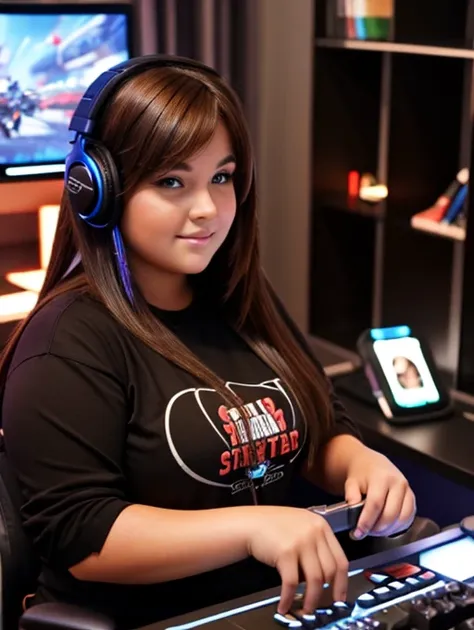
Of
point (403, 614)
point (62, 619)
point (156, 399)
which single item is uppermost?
point (156, 399)

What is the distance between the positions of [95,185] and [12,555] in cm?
47

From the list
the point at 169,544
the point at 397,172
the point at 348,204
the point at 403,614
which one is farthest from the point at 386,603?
the point at 348,204

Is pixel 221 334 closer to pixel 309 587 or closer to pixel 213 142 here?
pixel 213 142

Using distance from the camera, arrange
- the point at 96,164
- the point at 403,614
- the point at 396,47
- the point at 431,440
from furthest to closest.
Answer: the point at 396,47 → the point at 431,440 → the point at 96,164 → the point at 403,614

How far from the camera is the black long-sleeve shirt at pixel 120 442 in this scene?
113cm

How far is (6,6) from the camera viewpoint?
2.00m

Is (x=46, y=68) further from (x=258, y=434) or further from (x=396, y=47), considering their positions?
(x=258, y=434)

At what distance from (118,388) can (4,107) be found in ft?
3.50

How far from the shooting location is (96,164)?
1203mm

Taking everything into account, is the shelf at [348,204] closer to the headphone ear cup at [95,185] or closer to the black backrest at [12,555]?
the headphone ear cup at [95,185]

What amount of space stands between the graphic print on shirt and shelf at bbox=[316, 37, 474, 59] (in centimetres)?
105

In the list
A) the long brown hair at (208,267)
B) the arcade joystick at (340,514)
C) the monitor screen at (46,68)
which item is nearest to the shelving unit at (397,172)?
the monitor screen at (46,68)

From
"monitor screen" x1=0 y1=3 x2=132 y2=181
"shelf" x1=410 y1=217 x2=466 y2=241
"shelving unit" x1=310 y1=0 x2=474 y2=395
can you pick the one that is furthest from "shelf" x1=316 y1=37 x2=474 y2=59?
"monitor screen" x1=0 y1=3 x2=132 y2=181

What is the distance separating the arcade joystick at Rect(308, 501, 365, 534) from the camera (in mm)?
1097
